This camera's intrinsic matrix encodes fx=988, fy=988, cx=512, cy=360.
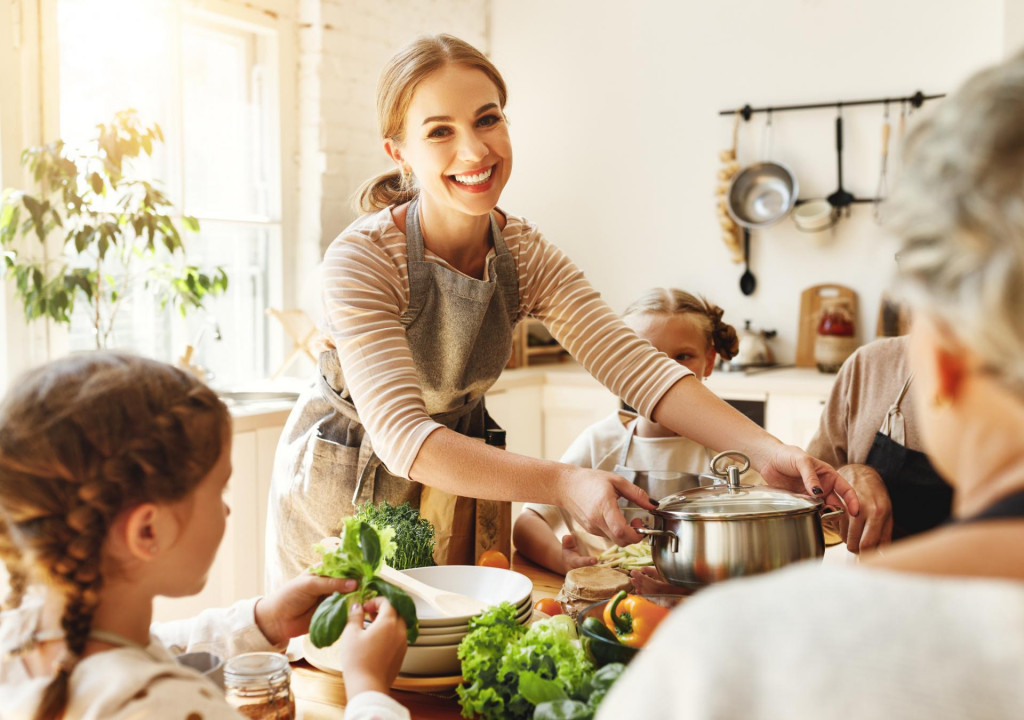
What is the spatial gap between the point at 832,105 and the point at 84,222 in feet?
9.75

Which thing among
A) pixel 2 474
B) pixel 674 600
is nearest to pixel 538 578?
pixel 674 600

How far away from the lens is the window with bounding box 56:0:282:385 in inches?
131

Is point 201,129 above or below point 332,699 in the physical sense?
above

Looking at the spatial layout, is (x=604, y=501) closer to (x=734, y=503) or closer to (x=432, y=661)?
(x=734, y=503)

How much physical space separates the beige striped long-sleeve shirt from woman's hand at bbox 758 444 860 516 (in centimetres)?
25

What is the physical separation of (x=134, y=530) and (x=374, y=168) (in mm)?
3428

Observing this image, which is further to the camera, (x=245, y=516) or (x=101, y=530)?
(x=245, y=516)

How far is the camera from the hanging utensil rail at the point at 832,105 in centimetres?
404

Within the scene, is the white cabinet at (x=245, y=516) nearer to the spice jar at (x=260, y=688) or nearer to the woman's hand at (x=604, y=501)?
the woman's hand at (x=604, y=501)

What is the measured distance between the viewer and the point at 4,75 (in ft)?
9.98

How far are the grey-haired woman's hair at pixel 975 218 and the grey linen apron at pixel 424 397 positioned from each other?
1200 millimetres

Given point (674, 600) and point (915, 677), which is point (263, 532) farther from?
point (915, 677)

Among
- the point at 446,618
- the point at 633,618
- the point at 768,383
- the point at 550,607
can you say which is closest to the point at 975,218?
the point at 633,618

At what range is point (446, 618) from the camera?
3.79 feet
